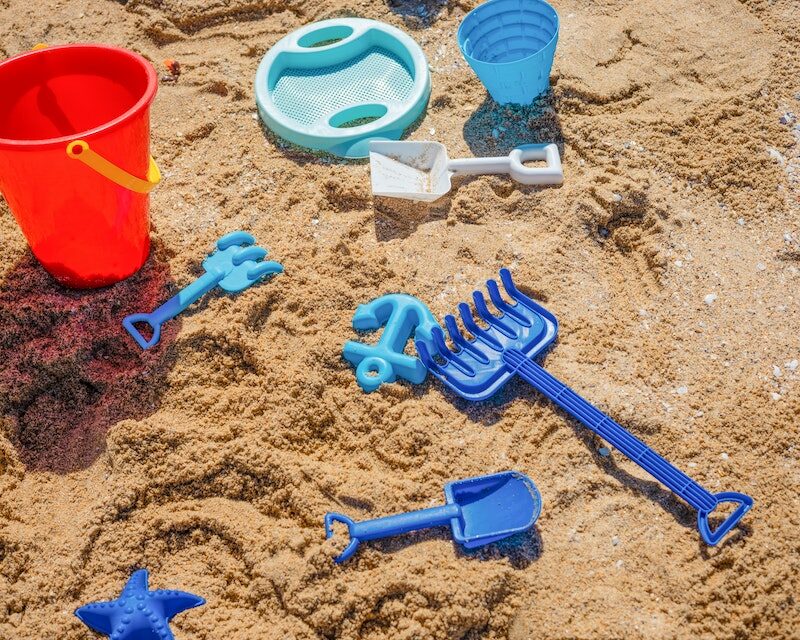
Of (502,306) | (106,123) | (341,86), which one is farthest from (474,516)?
(341,86)

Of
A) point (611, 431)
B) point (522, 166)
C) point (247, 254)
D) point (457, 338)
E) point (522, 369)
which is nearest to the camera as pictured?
point (611, 431)

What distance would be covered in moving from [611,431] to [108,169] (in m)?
1.38

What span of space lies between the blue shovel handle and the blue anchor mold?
0.39m

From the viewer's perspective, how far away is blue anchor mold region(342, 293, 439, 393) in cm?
205

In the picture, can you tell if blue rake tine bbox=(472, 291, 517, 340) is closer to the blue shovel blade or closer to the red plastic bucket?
the blue shovel blade

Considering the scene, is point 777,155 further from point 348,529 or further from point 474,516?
point 348,529

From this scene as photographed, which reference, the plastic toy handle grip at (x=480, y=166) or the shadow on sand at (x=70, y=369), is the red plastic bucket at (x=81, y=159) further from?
the plastic toy handle grip at (x=480, y=166)

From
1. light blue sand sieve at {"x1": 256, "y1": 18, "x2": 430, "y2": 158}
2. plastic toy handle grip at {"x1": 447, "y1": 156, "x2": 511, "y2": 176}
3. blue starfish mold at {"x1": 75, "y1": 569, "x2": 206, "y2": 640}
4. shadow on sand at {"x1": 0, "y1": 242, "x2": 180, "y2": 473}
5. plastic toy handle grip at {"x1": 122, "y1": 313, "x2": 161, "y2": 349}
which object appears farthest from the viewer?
light blue sand sieve at {"x1": 256, "y1": 18, "x2": 430, "y2": 158}

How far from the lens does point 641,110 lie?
2.64 m

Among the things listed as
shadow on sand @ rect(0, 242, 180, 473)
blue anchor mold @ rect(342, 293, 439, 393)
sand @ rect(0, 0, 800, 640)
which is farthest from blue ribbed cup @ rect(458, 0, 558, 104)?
shadow on sand @ rect(0, 242, 180, 473)

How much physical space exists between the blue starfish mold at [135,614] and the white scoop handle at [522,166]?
1.50 meters

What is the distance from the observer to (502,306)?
215 centimetres

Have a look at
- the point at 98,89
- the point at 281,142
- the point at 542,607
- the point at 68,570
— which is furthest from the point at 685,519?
the point at 98,89

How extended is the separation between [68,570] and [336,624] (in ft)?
2.01
